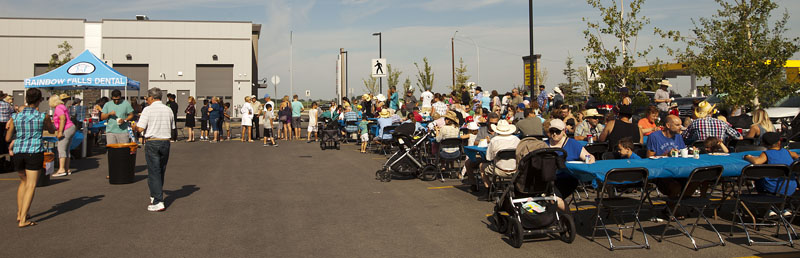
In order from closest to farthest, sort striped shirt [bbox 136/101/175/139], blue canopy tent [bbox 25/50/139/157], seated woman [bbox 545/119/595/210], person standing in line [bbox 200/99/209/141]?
seated woman [bbox 545/119/595/210] < striped shirt [bbox 136/101/175/139] < blue canopy tent [bbox 25/50/139/157] < person standing in line [bbox 200/99/209/141]

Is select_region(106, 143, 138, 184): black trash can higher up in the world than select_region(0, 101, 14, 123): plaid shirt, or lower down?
lower down

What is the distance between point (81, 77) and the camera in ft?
60.1

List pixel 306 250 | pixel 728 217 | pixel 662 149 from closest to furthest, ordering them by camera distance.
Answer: pixel 306 250 → pixel 728 217 → pixel 662 149

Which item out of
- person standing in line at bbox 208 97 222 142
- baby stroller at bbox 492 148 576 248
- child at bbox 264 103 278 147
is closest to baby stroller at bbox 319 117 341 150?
child at bbox 264 103 278 147

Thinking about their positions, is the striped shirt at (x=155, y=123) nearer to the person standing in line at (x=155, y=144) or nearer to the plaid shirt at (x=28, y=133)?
the person standing in line at (x=155, y=144)

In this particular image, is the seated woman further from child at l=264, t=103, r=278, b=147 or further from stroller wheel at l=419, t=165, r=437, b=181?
child at l=264, t=103, r=278, b=147

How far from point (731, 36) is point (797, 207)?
9201 millimetres

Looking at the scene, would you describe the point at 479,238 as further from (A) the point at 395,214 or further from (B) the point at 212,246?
(B) the point at 212,246

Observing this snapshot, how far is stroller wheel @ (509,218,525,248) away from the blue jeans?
5.09 meters

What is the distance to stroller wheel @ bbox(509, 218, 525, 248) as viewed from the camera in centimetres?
625

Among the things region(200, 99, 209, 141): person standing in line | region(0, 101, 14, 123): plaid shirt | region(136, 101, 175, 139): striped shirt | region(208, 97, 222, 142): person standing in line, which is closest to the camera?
region(136, 101, 175, 139): striped shirt

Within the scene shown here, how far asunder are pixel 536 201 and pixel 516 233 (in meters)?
0.58

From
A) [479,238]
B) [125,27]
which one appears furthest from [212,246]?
[125,27]

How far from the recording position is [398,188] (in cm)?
1066
